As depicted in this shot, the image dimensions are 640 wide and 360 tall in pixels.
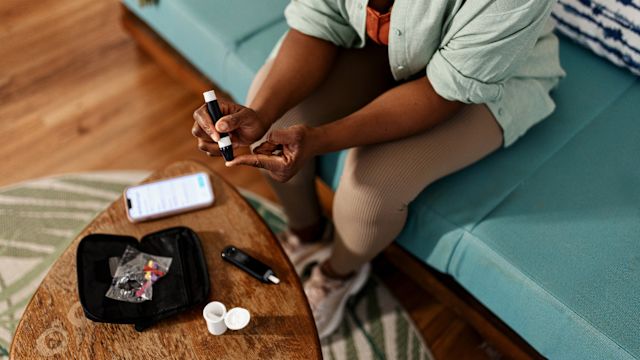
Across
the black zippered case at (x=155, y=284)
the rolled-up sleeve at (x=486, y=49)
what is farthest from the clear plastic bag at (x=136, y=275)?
the rolled-up sleeve at (x=486, y=49)

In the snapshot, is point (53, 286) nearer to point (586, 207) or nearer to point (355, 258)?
point (355, 258)

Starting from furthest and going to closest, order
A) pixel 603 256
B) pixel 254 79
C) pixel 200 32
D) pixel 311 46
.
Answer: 1. pixel 200 32
2. pixel 254 79
3. pixel 311 46
4. pixel 603 256

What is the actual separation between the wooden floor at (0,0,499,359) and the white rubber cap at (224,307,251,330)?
1.88 feet

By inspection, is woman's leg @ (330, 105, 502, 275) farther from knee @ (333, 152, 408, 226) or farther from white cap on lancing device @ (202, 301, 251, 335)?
white cap on lancing device @ (202, 301, 251, 335)

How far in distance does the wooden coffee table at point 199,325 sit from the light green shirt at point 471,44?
16.7 inches

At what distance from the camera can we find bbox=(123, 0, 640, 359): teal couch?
1.01 meters

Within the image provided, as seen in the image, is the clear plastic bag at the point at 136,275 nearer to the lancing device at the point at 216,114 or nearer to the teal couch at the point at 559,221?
the lancing device at the point at 216,114

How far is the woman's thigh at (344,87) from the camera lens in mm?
1193

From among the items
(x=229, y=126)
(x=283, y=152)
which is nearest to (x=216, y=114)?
(x=229, y=126)

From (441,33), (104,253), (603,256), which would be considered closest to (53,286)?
(104,253)

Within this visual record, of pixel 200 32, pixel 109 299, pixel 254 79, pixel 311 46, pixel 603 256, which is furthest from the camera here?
pixel 200 32

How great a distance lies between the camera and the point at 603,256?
106 centimetres

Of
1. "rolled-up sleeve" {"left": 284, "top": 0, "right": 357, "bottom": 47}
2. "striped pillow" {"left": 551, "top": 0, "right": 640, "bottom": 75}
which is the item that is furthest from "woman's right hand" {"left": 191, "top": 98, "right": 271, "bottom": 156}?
"striped pillow" {"left": 551, "top": 0, "right": 640, "bottom": 75}

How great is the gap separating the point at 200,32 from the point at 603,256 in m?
1.02
